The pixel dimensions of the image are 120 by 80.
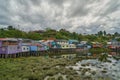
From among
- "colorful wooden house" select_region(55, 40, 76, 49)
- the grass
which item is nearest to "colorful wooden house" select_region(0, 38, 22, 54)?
the grass

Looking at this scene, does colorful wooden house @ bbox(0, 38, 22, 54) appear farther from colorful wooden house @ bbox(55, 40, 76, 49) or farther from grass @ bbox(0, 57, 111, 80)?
colorful wooden house @ bbox(55, 40, 76, 49)

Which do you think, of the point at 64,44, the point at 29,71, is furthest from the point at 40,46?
the point at 29,71


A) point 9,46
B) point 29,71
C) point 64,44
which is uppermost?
point 64,44

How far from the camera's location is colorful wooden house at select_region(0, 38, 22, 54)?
144 ft

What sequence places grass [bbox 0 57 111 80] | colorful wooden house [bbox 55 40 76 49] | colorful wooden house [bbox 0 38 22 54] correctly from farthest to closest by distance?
colorful wooden house [bbox 55 40 76 49]
colorful wooden house [bbox 0 38 22 54]
grass [bbox 0 57 111 80]

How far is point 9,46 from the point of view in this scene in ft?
148

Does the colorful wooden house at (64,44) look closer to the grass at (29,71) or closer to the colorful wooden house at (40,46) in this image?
the colorful wooden house at (40,46)

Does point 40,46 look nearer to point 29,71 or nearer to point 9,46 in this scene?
point 9,46

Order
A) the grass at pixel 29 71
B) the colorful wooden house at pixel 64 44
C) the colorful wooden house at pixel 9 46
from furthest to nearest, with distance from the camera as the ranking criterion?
the colorful wooden house at pixel 64 44 < the colorful wooden house at pixel 9 46 < the grass at pixel 29 71

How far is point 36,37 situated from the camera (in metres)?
95.1

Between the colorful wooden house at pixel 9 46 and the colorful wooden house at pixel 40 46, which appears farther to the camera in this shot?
the colorful wooden house at pixel 40 46

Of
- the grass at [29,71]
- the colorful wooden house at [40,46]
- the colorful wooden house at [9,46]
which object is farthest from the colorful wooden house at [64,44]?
the grass at [29,71]

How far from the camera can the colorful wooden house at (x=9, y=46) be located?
44000 mm

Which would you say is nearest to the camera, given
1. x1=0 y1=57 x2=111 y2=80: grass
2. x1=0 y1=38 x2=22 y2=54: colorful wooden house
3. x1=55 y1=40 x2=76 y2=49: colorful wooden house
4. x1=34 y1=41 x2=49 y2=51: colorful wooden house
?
x1=0 y1=57 x2=111 y2=80: grass
